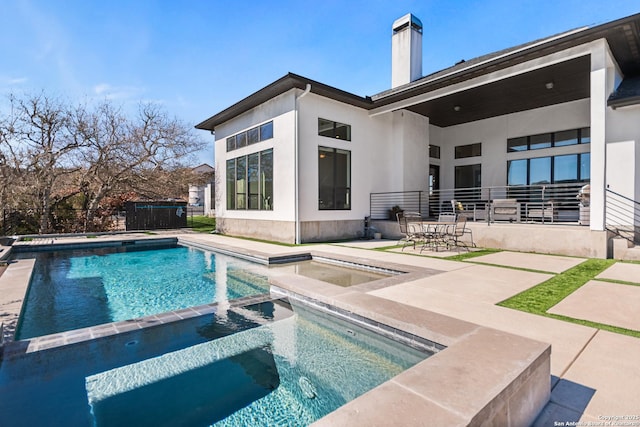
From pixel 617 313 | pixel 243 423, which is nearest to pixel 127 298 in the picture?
pixel 243 423

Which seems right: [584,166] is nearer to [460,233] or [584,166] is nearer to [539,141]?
[539,141]

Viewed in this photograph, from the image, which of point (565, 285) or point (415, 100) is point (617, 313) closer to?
point (565, 285)

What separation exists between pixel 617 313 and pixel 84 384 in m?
5.14

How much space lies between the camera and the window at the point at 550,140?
1077 centimetres

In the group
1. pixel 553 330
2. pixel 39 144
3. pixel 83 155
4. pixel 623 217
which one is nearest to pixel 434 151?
pixel 623 217

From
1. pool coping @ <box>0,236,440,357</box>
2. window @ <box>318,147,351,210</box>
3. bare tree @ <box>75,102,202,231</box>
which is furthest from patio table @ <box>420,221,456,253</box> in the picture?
bare tree @ <box>75,102,202,231</box>

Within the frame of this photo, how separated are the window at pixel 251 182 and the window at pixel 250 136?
0.50 metres

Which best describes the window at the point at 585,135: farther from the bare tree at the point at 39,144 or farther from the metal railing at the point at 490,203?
the bare tree at the point at 39,144

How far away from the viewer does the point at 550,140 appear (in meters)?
11.5

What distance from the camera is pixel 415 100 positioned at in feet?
33.9

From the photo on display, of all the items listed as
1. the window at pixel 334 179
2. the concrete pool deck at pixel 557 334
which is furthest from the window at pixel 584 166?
the window at pixel 334 179

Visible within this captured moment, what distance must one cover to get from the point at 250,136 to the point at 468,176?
29.6ft

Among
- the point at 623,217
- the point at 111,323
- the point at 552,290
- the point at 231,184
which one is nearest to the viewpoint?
the point at 111,323

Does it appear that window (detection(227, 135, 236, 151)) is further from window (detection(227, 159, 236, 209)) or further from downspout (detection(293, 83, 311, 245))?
downspout (detection(293, 83, 311, 245))
